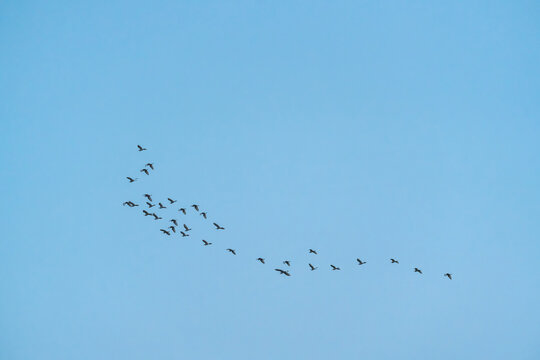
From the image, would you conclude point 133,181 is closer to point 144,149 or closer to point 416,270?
point 144,149

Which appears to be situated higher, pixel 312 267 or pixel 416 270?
pixel 416 270

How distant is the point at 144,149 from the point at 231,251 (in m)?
18.9

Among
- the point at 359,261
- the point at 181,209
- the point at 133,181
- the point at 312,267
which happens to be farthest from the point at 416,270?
the point at 133,181

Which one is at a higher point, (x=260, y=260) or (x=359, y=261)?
(x=359, y=261)

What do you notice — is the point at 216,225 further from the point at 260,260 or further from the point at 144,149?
the point at 144,149

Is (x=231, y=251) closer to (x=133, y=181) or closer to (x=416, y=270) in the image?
(x=133, y=181)

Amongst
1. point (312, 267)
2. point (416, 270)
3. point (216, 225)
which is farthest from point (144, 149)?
point (416, 270)

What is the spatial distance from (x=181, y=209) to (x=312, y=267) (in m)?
20.6

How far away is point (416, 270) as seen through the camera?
105125 mm

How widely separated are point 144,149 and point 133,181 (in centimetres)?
476

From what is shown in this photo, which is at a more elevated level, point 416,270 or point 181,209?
point 416,270

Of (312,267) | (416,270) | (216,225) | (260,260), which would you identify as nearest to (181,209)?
(216,225)

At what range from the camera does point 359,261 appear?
103938 mm

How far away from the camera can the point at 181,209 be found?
335ft
